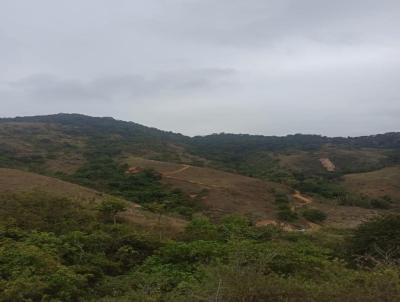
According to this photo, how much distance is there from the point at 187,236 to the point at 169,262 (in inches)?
168

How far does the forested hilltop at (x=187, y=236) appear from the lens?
8414 millimetres

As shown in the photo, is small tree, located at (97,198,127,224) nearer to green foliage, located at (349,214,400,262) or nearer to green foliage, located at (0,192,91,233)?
green foliage, located at (0,192,91,233)

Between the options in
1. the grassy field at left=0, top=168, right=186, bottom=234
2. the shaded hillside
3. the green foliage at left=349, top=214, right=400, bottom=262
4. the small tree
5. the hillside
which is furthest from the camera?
the shaded hillside

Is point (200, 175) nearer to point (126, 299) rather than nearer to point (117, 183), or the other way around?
point (117, 183)

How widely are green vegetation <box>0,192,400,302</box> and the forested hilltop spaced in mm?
35

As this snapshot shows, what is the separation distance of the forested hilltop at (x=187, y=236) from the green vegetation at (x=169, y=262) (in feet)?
0.11

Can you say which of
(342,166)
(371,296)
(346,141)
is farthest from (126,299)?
(346,141)

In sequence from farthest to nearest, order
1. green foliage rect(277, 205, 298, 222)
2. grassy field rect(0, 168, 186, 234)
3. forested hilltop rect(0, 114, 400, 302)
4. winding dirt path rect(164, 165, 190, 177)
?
winding dirt path rect(164, 165, 190, 177)
green foliage rect(277, 205, 298, 222)
grassy field rect(0, 168, 186, 234)
forested hilltop rect(0, 114, 400, 302)

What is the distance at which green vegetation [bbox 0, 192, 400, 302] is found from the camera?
7773mm

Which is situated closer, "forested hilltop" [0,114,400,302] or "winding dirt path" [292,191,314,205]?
"forested hilltop" [0,114,400,302]

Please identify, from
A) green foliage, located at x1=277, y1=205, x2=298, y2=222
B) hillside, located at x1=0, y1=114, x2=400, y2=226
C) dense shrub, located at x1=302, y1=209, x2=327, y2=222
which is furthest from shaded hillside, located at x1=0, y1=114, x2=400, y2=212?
green foliage, located at x1=277, y1=205, x2=298, y2=222

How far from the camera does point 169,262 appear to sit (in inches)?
572

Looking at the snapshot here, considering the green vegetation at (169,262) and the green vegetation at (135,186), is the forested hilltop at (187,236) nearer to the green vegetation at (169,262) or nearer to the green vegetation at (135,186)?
the green vegetation at (169,262)

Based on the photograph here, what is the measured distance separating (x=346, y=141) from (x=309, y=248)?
10680 centimetres
